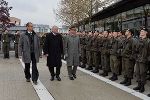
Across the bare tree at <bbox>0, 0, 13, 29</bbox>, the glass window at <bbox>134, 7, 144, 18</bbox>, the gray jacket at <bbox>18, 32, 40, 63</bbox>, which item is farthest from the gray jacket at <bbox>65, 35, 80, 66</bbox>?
the bare tree at <bbox>0, 0, 13, 29</bbox>

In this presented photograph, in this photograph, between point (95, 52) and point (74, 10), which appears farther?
point (74, 10)

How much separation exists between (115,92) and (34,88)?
8.20 feet

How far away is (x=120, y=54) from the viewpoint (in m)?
14.7

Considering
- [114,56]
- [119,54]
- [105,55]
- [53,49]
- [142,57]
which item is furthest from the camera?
[105,55]

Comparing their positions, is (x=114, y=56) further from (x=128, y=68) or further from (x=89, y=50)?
(x=89, y=50)

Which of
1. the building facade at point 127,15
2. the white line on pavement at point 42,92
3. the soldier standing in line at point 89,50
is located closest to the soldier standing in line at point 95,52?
the soldier standing in line at point 89,50

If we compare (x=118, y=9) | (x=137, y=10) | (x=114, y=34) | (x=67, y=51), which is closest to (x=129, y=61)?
(x=114, y=34)

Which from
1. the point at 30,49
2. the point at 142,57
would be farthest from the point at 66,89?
the point at 142,57

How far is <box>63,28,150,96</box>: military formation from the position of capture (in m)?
12.4

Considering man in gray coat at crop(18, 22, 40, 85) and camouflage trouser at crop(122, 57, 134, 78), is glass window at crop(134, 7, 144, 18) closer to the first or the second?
camouflage trouser at crop(122, 57, 134, 78)

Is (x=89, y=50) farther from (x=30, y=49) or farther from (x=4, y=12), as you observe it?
(x=4, y=12)

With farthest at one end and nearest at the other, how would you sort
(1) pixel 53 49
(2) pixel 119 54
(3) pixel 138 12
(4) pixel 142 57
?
(3) pixel 138 12 < (1) pixel 53 49 < (2) pixel 119 54 < (4) pixel 142 57

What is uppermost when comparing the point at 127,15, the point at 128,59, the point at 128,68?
the point at 127,15

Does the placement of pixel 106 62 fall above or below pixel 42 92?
above
